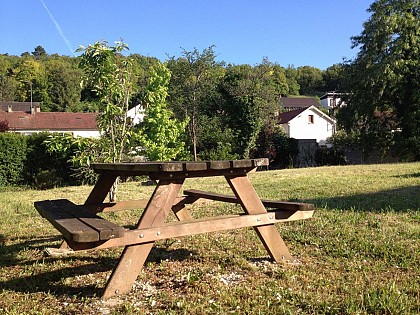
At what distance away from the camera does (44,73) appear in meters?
64.9

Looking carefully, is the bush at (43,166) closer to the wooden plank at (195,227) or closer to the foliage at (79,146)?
the foliage at (79,146)

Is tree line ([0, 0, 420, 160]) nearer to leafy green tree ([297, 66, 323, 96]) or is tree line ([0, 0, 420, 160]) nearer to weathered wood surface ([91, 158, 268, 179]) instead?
weathered wood surface ([91, 158, 268, 179])

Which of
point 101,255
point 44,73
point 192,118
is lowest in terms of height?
point 101,255

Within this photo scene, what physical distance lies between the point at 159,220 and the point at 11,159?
52.4ft

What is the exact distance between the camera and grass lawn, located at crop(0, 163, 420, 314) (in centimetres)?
262

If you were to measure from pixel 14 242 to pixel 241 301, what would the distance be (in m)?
3.41

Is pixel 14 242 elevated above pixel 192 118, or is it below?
below

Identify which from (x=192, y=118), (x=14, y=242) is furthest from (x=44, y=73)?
(x=14, y=242)

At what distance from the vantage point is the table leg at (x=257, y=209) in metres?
3.43

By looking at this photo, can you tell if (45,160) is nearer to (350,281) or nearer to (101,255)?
(101,255)

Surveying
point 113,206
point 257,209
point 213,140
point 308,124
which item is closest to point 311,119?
point 308,124

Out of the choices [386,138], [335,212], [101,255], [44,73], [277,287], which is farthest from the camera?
[44,73]

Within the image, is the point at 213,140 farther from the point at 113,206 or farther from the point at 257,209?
the point at 257,209

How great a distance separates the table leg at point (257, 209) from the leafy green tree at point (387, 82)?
21.5 m
